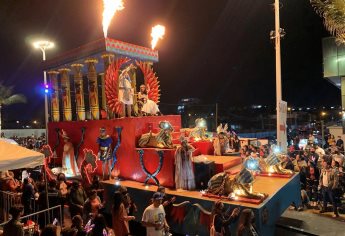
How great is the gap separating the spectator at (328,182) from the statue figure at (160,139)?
4.59 metres

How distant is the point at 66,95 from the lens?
12375 millimetres

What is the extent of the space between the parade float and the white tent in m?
2.54

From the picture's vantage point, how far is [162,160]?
8281 mm

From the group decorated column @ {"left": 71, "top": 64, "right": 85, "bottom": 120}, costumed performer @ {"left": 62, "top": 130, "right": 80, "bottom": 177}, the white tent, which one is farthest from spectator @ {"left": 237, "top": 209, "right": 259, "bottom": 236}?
decorated column @ {"left": 71, "top": 64, "right": 85, "bottom": 120}

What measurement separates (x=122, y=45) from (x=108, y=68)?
3.27 feet

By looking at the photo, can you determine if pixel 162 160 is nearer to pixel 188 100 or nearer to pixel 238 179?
pixel 238 179

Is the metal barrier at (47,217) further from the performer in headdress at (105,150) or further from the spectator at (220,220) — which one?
the spectator at (220,220)

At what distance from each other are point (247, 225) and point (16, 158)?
465cm

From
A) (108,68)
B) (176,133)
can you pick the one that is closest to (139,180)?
(176,133)

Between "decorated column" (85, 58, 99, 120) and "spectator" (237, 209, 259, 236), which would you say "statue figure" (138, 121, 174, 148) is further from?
"spectator" (237, 209, 259, 236)

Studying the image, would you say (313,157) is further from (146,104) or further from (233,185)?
(146,104)

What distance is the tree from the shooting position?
34.8ft

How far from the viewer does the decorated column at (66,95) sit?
12279 mm

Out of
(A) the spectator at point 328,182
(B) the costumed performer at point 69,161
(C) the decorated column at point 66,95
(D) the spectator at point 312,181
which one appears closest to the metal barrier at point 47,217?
(B) the costumed performer at point 69,161
